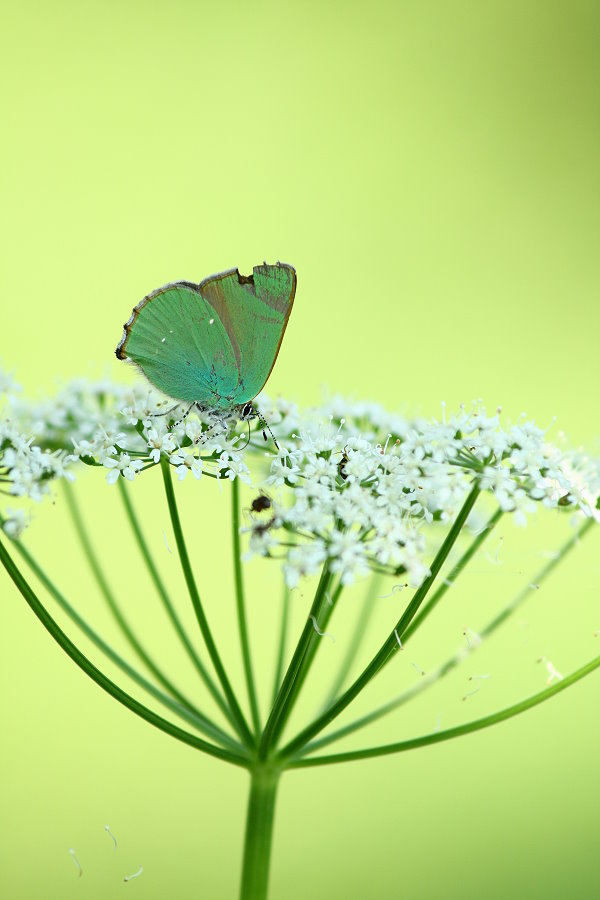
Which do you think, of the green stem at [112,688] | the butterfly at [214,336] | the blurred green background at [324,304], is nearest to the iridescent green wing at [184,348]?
the butterfly at [214,336]

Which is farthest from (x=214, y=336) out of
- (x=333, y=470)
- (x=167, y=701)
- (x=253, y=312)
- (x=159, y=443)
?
(x=167, y=701)

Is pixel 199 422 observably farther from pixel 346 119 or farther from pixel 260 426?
pixel 346 119

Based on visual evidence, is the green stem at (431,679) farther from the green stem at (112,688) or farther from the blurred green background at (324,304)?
the blurred green background at (324,304)

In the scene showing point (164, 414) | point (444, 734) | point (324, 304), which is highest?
point (324, 304)

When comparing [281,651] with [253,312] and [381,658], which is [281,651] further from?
[253,312]

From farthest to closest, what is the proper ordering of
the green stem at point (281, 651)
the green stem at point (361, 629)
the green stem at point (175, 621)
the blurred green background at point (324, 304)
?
1. the blurred green background at point (324, 304)
2. the green stem at point (361, 629)
3. the green stem at point (281, 651)
4. the green stem at point (175, 621)

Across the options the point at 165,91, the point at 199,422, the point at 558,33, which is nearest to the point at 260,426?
the point at 199,422
